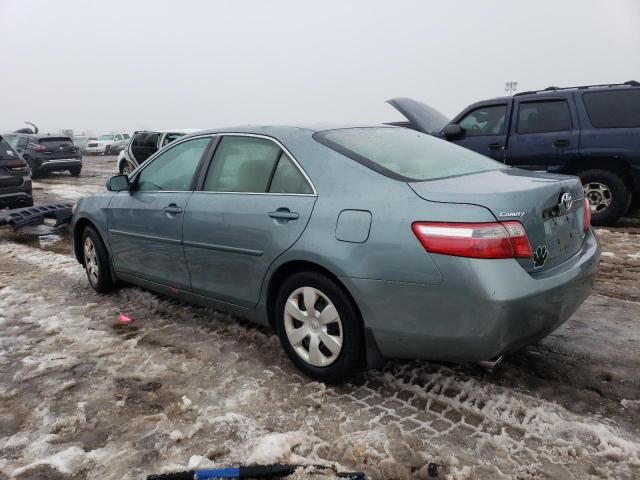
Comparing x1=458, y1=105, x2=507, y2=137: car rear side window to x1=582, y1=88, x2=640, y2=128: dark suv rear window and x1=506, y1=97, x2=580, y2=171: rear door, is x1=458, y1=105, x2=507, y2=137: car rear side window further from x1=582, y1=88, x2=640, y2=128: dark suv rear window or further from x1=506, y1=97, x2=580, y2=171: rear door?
x1=582, y1=88, x2=640, y2=128: dark suv rear window

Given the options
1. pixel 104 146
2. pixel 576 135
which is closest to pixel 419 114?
pixel 576 135

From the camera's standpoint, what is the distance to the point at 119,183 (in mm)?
4332

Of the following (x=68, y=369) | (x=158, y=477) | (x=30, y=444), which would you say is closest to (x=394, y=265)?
(x=158, y=477)

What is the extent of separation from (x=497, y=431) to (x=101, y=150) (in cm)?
3714

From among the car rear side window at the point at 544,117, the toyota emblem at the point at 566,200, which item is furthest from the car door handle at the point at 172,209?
the car rear side window at the point at 544,117

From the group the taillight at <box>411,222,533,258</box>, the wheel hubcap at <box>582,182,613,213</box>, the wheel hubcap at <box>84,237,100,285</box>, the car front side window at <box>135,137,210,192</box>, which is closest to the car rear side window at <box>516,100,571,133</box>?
the wheel hubcap at <box>582,182,613,213</box>

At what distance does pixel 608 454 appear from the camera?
226cm

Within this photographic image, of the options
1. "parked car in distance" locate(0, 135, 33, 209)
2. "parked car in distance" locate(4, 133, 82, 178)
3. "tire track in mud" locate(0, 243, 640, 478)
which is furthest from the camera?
"parked car in distance" locate(4, 133, 82, 178)

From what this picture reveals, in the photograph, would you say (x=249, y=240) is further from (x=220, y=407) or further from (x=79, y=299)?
(x=79, y=299)

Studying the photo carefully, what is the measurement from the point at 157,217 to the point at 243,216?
39.8 inches

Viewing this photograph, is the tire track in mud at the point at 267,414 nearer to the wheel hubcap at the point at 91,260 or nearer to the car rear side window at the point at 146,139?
the wheel hubcap at the point at 91,260

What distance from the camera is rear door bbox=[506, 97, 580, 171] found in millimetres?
7160

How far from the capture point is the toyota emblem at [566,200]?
2654 millimetres

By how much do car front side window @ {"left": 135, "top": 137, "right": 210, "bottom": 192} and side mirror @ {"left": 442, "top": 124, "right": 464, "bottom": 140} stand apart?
15.9 feet
